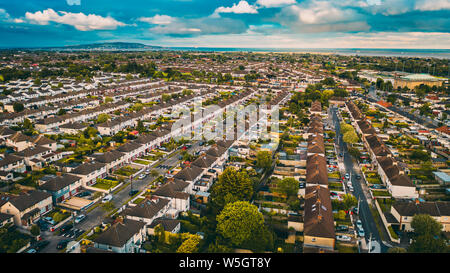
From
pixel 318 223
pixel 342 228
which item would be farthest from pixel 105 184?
pixel 342 228

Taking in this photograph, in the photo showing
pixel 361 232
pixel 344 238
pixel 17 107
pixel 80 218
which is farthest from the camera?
pixel 17 107

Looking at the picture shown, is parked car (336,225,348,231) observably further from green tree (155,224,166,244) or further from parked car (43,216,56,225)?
parked car (43,216,56,225)

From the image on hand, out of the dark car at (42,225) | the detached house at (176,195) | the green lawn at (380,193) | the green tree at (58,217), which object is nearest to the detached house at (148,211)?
the detached house at (176,195)

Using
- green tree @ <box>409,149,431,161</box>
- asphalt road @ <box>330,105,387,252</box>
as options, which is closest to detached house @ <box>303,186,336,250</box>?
asphalt road @ <box>330,105,387,252</box>

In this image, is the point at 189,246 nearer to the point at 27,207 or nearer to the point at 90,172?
the point at 27,207

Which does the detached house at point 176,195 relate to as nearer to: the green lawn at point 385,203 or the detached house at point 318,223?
the detached house at point 318,223
